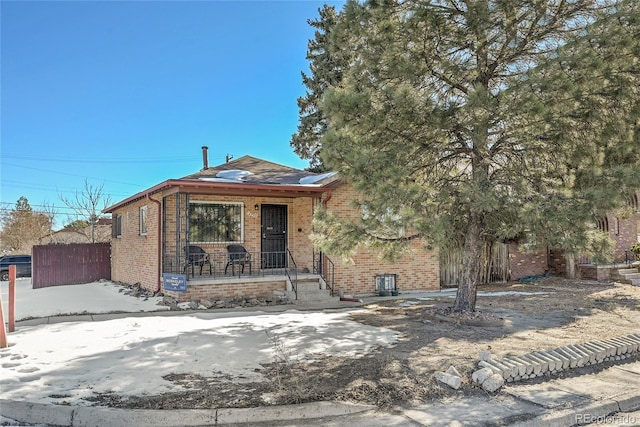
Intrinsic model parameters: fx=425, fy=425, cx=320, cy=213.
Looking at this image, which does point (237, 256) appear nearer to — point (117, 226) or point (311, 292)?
point (311, 292)

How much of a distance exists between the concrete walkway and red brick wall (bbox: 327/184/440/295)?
24.5 feet

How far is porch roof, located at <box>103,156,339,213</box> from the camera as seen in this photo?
11.1m

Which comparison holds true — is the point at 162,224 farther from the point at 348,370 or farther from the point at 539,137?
the point at 539,137

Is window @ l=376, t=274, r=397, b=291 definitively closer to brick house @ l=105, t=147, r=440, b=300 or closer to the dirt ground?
brick house @ l=105, t=147, r=440, b=300

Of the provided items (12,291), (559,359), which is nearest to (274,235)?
(12,291)

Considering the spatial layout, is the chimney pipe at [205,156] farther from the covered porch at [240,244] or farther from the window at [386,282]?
the window at [386,282]

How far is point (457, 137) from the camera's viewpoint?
8.03m

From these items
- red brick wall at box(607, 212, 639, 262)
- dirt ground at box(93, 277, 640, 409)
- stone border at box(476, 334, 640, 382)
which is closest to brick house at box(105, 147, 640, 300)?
dirt ground at box(93, 277, 640, 409)

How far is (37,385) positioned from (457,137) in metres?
7.40

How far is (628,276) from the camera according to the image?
16266mm

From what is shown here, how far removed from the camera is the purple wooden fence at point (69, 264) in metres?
16.3

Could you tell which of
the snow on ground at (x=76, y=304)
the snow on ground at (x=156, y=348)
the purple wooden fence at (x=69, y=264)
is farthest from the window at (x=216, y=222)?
the purple wooden fence at (x=69, y=264)

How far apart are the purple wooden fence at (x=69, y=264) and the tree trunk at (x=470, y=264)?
1533cm

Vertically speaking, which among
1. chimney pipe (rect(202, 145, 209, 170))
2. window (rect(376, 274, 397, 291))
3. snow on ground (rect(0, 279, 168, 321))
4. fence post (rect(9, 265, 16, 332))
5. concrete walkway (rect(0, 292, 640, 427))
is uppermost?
chimney pipe (rect(202, 145, 209, 170))
